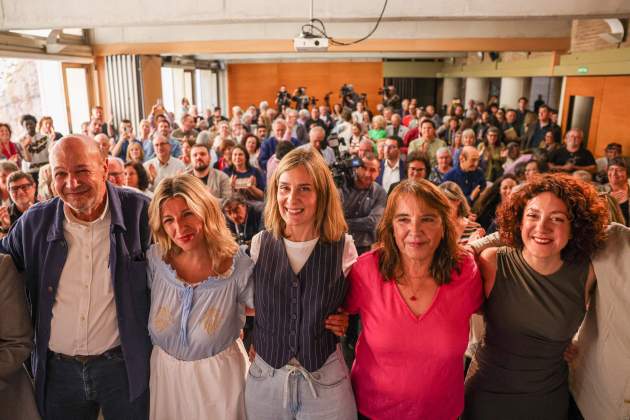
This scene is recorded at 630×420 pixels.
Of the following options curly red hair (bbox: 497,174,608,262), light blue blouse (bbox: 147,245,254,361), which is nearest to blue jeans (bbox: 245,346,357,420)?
light blue blouse (bbox: 147,245,254,361)

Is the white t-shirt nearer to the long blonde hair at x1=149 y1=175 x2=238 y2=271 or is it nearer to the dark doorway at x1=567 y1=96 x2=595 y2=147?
the long blonde hair at x1=149 y1=175 x2=238 y2=271

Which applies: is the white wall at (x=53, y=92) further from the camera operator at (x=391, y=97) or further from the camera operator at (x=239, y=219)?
Answer: the camera operator at (x=391, y=97)

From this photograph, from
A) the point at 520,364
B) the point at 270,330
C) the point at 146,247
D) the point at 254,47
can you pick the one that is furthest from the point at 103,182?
the point at 254,47

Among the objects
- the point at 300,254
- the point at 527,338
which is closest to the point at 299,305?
the point at 300,254

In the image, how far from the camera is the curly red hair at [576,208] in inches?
66.4

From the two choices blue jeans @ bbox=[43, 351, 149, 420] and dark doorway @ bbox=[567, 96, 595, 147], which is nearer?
blue jeans @ bbox=[43, 351, 149, 420]

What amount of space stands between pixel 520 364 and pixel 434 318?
439mm

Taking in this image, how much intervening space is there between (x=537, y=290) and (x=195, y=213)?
4.39 feet

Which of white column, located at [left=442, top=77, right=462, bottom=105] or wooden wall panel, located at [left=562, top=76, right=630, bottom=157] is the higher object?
white column, located at [left=442, top=77, right=462, bottom=105]

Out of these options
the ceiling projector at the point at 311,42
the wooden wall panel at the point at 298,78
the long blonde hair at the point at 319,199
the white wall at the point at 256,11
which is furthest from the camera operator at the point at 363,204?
the wooden wall panel at the point at 298,78

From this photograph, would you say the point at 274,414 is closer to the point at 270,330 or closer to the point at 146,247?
the point at 270,330

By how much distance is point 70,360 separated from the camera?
1865mm

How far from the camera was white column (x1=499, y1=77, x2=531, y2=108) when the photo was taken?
42.0ft

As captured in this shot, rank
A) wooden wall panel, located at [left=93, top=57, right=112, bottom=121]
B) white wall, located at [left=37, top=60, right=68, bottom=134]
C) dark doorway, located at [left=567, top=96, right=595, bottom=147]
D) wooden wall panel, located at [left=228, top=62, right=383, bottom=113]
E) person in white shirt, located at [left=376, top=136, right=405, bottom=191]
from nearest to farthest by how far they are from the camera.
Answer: person in white shirt, located at [left=376, top=136, right=405, bottom=191]
dark doorway, located at [left=567, top=96, right=595, bottom=147]
white wall, located at [left=37, top=60, right=68, bottom=134]
wooden wall panel, located at [left=93, top=57, right=112, bottom=121]
wooden wall panel, located at [left=228, top=62, right=383, bottom=113]
